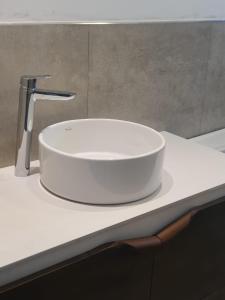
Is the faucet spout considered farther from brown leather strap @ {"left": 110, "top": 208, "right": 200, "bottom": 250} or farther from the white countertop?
brown leather strap @ {"left": 110, "top": 208, "right": 200, "bottom": 250}

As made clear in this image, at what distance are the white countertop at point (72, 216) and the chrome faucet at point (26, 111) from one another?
4 centimetres

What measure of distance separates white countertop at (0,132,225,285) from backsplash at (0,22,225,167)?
0.20 m

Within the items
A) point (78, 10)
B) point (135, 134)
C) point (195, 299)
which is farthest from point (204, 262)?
point (78, 10)

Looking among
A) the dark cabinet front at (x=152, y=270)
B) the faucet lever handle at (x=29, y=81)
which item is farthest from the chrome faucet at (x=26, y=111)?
the dark cabinet front at (x=152, y=270)

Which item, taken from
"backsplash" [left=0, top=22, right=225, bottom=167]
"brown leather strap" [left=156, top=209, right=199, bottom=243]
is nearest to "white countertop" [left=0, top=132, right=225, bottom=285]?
"brown leather strap" [left=156, top=209, right=199, bottom=243]

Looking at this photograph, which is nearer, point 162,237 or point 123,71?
point 162,237

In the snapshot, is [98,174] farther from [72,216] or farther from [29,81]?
[29,81]

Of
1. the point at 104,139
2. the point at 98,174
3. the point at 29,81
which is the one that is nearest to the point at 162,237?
the point at 98,174

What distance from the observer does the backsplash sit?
1.00 metres

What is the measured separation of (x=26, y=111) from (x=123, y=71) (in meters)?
0.37

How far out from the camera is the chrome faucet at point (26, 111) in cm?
Answer: 93

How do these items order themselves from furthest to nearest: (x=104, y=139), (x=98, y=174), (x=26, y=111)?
(x=104, y=139) < (x=26, y=111) < (x=98, y=174)

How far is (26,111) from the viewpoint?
37.3 inches

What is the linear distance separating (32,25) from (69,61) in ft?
0.47
